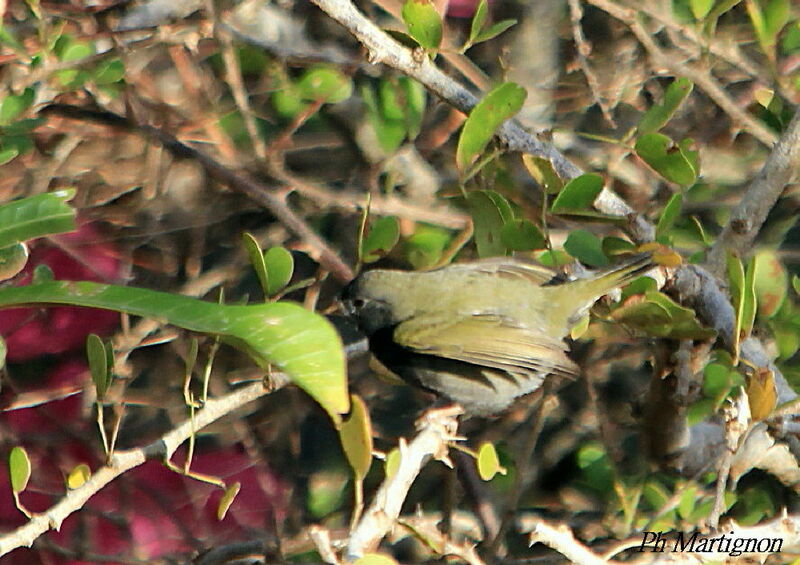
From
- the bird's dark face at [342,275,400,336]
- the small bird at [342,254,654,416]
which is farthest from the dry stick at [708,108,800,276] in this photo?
the bird's dark face at [342,275,400,336]

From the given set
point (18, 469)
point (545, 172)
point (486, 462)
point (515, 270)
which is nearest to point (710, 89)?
point (515, 270)

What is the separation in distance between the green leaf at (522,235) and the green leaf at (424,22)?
0.47m

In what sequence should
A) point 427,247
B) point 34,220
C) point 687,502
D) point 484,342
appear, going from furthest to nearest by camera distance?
point 484,342
point 427,247
point 687,502
point 34,220

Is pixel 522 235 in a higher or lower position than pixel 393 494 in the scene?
higher

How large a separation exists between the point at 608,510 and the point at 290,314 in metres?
1.93

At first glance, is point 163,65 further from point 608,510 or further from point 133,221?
point 608,510

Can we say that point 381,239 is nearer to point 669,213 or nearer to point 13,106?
point 669,213

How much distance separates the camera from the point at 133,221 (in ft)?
11.5

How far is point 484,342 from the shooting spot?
3.15m

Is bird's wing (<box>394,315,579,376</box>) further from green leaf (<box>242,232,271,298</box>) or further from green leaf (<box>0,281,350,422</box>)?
green leaf (<box>0,281,350,422</box>)

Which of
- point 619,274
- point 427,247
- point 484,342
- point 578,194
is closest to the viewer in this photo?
point 578,194

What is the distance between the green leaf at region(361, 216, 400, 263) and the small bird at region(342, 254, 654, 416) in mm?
502

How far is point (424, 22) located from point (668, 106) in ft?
2.18

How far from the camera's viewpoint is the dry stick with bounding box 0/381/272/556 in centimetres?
187
